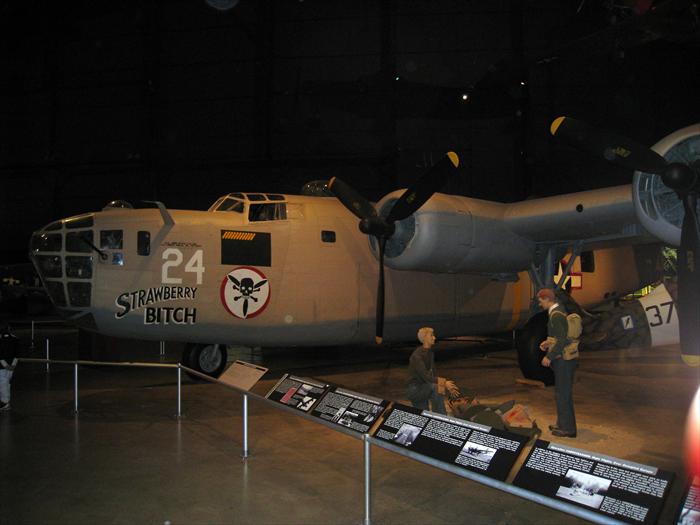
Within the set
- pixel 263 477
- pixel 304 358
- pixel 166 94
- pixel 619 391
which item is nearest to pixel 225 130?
pixel 166 94

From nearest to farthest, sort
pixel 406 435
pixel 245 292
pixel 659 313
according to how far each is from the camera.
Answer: pixel 406 435, pixel 245 292, pixel 659 313

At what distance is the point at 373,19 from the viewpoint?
1184 inches

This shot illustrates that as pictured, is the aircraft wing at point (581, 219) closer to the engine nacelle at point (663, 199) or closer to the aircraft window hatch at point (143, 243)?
the engine nacelle at point (663, 199)

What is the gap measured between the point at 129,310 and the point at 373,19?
24.6 m

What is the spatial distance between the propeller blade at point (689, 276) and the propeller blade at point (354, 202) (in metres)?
5.23

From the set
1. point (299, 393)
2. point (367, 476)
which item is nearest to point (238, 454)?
point (299, 393)

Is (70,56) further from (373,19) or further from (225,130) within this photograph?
(373,19)

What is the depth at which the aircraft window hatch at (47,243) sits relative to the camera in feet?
33.9

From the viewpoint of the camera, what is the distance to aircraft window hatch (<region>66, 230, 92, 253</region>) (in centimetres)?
1027

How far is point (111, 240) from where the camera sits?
10.4 meters

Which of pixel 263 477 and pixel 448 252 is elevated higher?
pixel 448 252

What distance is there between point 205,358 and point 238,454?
17.5 ft

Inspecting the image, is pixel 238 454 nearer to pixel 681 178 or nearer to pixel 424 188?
pixel 424 188

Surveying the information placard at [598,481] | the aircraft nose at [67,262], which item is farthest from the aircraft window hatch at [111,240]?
the information placard at [598,481]
